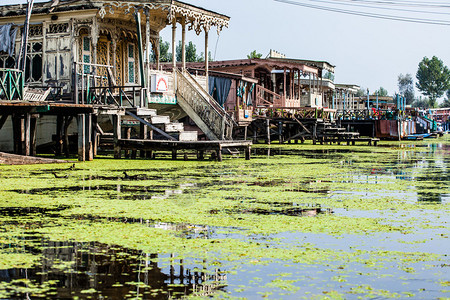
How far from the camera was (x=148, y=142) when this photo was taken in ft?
59.3

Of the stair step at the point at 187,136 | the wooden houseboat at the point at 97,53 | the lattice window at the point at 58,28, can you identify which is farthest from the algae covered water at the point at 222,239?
the lattice window at the point at 58,28

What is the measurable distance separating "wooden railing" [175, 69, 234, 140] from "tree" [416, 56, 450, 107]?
11690 centimetres

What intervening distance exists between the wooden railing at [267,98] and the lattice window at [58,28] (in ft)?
52.3

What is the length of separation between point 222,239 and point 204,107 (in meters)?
17.0

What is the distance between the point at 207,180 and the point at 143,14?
40.6 ft

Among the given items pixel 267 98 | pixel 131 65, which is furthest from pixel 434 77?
pixel 131 65

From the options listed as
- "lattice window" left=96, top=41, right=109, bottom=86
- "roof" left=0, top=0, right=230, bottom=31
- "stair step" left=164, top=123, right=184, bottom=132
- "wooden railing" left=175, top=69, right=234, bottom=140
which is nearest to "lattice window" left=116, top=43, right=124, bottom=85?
"lattice window" left=96, top=41, right=109, bottom=86

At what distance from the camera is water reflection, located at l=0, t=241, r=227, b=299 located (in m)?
4.68

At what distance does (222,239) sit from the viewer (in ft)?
21.5

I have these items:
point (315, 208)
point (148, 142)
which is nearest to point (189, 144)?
point (148, 142)

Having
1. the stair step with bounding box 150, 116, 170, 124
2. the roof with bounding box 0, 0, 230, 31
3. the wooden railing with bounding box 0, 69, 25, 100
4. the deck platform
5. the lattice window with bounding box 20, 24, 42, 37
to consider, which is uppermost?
the roof with bounding box 0, 0, 230, 31

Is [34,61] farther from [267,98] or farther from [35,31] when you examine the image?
[267,98]

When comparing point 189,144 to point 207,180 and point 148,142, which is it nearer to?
point 148,142

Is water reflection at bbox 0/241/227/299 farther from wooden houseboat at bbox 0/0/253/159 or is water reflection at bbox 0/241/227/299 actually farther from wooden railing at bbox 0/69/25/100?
wooden houseboat at bbox 0/0/253/159
